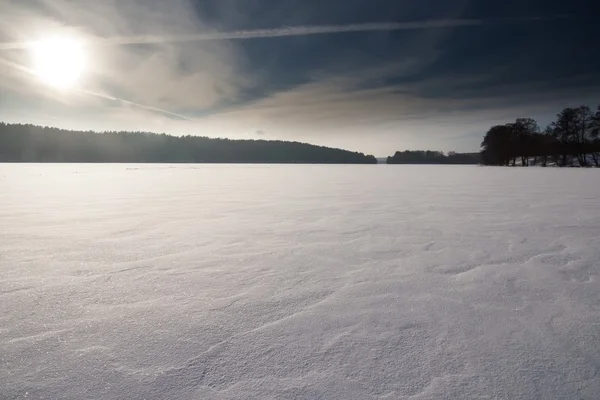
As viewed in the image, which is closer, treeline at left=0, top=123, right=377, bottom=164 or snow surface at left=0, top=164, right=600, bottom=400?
snow surface at left=0, top=164, right=600, bottom=400

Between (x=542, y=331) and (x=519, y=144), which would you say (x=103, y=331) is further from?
(x=519, y=144)

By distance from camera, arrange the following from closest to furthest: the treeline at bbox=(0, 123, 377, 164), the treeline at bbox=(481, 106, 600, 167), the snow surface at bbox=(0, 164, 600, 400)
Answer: the snow surface at bbox=(0, 164, 600, 400), the treeline at bbox=(481, 106, 600, 167), the treeline at bbox=(0, 123, 377, 164)

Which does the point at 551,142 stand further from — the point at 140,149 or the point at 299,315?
the point at 140,149

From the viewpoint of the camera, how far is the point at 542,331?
1666mm

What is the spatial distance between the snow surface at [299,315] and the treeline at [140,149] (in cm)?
8991

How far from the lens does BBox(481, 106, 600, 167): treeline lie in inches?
1640

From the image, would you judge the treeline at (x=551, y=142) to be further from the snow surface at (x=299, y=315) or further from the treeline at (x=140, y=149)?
the treeline at (x=140, y=149)

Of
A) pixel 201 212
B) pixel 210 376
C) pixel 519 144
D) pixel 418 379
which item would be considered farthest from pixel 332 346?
pixel 519 144

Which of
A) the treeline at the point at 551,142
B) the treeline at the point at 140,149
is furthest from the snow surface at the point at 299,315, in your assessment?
the treeline at the point at 140,149

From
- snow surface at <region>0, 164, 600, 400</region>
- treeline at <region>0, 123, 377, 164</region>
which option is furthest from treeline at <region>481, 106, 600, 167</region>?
treeline at <region>0, 123, 377, 164</region>

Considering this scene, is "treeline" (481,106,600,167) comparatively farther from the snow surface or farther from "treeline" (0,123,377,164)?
"treeline" (0,123,377,164)

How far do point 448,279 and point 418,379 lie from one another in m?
1.33

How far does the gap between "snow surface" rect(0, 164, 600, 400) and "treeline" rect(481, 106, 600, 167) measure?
53.1 metres

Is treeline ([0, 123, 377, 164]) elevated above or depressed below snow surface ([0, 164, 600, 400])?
above
